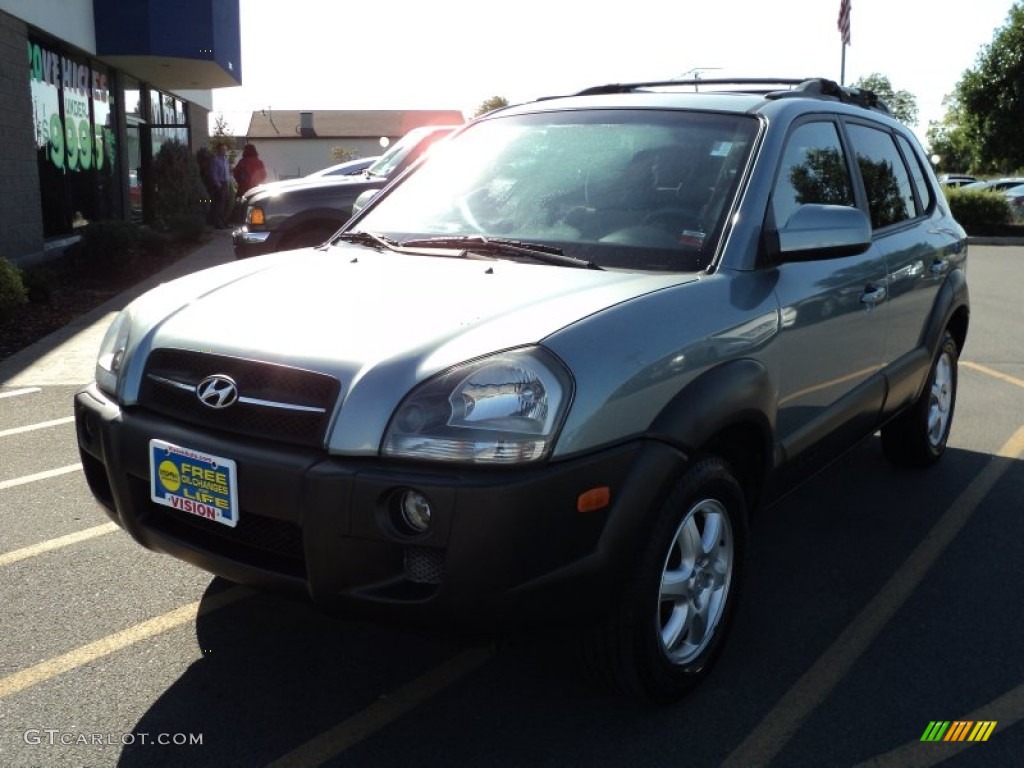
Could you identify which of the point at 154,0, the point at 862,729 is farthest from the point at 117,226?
the point at 862,729

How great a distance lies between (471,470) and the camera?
7.98 ft

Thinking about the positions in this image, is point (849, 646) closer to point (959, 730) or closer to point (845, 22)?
point (959, 730)

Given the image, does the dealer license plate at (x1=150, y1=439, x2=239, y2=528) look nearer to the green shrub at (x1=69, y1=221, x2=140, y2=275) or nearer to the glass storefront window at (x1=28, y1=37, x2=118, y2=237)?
the green shrub at (x1=69, y1=221, x2=140, y2=275)

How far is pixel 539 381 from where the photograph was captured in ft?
8.25

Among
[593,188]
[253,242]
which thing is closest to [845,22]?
[253,242]

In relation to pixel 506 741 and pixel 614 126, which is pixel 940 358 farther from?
pixel 506 741

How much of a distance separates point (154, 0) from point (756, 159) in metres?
15.6

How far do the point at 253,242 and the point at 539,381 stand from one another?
8.35m

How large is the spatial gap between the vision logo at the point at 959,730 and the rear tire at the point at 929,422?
230 cm

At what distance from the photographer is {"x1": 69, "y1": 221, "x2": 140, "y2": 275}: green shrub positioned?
1303cm

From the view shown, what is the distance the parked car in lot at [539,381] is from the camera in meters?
2.46

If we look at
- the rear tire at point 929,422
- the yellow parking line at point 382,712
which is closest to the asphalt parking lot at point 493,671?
the yellow parking line at point 382,712

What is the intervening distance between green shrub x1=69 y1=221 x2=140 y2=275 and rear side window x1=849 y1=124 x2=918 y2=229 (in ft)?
35.1

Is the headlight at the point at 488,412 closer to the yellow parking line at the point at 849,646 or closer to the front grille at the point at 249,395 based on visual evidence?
the front grille at the point at 249,395
